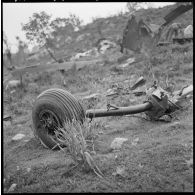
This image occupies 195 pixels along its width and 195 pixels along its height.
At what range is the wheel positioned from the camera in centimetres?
466

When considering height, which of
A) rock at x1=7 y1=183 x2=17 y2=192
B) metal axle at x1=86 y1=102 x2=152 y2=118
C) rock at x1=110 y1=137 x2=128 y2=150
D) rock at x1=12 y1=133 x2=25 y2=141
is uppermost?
metal axle at x1=86 y1=102 x2=152 y2=118

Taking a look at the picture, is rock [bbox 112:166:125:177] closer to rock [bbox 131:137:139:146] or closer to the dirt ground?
the dirt ground

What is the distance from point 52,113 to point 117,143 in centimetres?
99

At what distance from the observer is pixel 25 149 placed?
5.33 meters

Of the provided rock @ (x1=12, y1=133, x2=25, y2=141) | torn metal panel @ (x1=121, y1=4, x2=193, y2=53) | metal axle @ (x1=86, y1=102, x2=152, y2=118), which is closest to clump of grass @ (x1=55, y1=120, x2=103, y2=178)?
metal axle @ (x1=86, y1=102, x2=152, y2=118)

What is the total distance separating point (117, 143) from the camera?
15.2 feet

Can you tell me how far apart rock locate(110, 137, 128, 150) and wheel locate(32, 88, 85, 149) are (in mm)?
542

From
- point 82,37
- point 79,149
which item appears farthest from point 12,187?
point 82,37

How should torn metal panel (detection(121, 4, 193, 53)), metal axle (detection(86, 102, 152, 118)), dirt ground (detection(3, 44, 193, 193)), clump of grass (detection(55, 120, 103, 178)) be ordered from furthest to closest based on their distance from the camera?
torn metal panel (detection(121, 4, 193, 53)) < metal axle (detection(86, 102, 152, 118)) < clump of grass (detection(55, 120, 103, 178)) < dirt ground (detection(3, 44, 193, 193))

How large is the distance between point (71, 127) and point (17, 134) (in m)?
2.58

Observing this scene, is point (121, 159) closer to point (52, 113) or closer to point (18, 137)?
point (52, 113)

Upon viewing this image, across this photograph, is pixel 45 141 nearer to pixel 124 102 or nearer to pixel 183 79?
pixel 124 102

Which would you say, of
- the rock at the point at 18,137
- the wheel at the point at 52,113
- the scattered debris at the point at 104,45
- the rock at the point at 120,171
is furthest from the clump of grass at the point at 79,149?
the scattered debris at the point at 104,45

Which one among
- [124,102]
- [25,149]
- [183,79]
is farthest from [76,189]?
[183,79]
